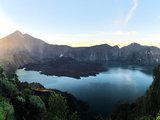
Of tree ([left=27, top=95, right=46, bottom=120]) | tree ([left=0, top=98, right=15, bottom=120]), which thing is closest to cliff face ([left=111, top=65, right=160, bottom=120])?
tree ([left=27, top=95, right=46, bottom=120])

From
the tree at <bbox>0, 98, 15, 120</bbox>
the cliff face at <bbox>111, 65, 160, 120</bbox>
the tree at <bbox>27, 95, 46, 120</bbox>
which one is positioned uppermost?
the tree at <bbox>0, 98, 15, 120</bbox>

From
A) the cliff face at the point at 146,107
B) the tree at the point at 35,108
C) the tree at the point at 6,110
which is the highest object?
the tree at the point at 6,110

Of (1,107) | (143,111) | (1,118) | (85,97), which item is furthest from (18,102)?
(85,97)

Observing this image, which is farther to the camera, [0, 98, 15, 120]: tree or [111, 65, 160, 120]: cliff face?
[111, 65, 160, 120]: cliff face

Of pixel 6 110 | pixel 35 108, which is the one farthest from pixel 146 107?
pixel 6 110

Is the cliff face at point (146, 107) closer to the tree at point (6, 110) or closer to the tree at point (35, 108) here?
the tree at point (35, 108)

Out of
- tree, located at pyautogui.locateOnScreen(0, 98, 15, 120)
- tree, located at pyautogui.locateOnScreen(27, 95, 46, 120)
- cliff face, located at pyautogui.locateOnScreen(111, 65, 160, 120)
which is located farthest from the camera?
cliff face, located at pyautogui.locateOnScreen(111, 65, 160, 120)

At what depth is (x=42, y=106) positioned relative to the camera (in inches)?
1499

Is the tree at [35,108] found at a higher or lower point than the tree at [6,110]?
lower

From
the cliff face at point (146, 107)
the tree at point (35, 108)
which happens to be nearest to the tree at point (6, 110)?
the tree at point (35, 108)

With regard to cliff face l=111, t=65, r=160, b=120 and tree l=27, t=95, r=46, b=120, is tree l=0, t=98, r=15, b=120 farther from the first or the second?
cliff face l=111, t=65, r=160, b=120

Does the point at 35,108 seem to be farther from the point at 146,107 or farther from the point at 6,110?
the point at 146,107

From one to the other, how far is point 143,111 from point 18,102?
50.8 meters

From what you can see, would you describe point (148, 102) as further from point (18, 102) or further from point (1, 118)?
point (1, 118)
